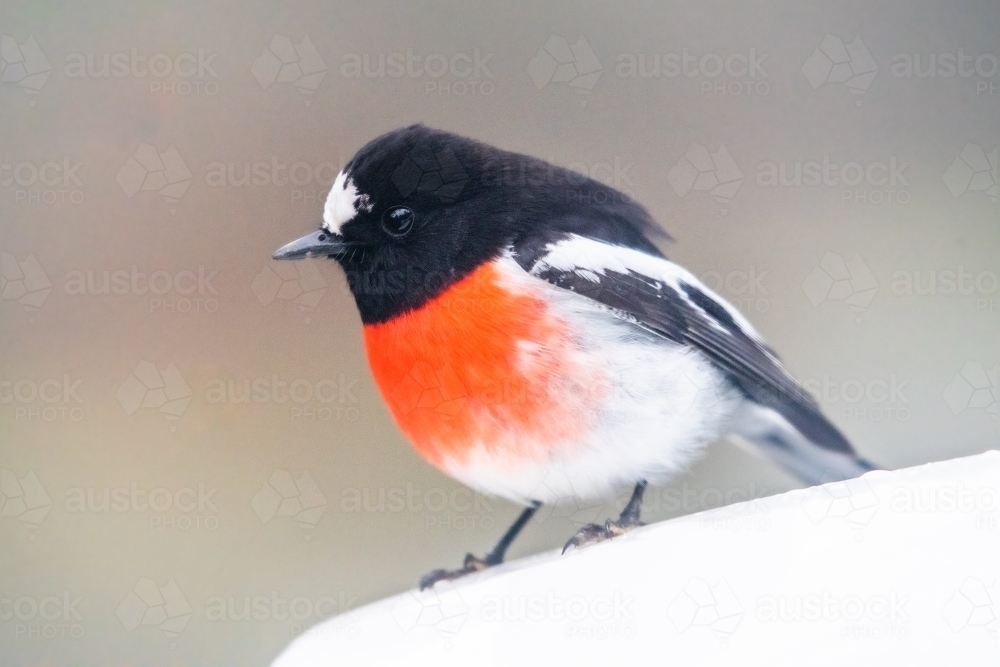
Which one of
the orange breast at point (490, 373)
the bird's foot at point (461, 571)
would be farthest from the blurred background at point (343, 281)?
the orange breast at point (490, 373)

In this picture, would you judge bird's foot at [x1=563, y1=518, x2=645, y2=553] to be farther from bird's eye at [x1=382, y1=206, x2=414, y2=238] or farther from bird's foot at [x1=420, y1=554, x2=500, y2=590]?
bird's eye at [x1=382, y1=206, x2=414, y2=238]

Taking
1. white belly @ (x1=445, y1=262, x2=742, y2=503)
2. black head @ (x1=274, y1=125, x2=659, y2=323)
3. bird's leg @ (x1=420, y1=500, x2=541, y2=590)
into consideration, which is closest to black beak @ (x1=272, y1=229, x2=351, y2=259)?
black head @ (x1=274, y1=125, x2=659, y2=323)

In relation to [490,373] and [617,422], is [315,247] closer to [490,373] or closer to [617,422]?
[490,373]

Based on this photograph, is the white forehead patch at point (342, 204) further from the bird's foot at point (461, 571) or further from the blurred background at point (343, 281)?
the bird's foot at point (461, 571)

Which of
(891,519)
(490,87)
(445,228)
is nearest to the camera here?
(891,519)

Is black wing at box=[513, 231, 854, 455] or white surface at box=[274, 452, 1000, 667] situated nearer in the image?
white surface at box=[274, 452, 1000, 667]

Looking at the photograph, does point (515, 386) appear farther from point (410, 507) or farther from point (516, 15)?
point (516, 15)

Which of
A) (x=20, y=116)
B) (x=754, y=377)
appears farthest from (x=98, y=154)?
(x=754, y=377)
